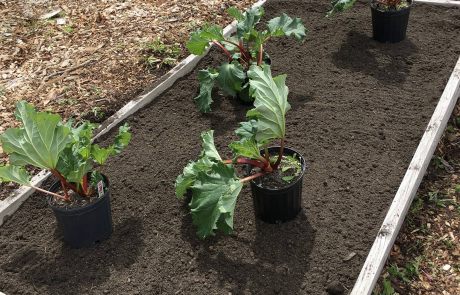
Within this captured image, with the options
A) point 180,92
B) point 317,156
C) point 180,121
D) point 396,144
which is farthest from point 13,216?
point 396,144

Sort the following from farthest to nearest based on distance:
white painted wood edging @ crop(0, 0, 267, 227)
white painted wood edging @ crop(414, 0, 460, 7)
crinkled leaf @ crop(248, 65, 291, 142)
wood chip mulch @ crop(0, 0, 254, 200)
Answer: white painted wood edging @ crop(414, 0, 460, 7) < wood chip mulch @ crop(0, 0, 254, 200) < white painted wood edging @ crop(0, 0, 267, 227) < crinkled leaf @ crop(248, 65, 291, 142)

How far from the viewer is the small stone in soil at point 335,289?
2.91 metres

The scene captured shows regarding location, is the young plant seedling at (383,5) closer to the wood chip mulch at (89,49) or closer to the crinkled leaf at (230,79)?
the crinkled leaf at (230,79)

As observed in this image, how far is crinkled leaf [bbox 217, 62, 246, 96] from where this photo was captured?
4262 mm

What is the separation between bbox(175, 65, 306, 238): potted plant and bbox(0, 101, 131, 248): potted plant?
47 cm

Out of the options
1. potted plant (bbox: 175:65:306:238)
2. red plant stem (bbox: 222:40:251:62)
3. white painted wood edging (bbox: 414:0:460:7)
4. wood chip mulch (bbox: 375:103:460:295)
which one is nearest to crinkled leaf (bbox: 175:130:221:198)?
potted plant (bbox: 175:65:306:238)

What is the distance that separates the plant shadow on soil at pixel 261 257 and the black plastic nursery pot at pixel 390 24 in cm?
222

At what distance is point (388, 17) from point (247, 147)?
2360 millimetres

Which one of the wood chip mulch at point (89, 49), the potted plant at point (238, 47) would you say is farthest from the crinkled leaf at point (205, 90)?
the wood chip mulch at point (89, 49)

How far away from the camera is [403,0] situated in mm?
4961

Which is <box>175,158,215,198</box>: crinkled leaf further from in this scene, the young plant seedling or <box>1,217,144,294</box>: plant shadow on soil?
the young plant seedling

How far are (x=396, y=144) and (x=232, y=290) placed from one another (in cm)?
163

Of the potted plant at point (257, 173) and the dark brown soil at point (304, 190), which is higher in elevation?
the potted plant at point (257, 173)

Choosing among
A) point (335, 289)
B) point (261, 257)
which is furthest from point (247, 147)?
point (335, 289)
